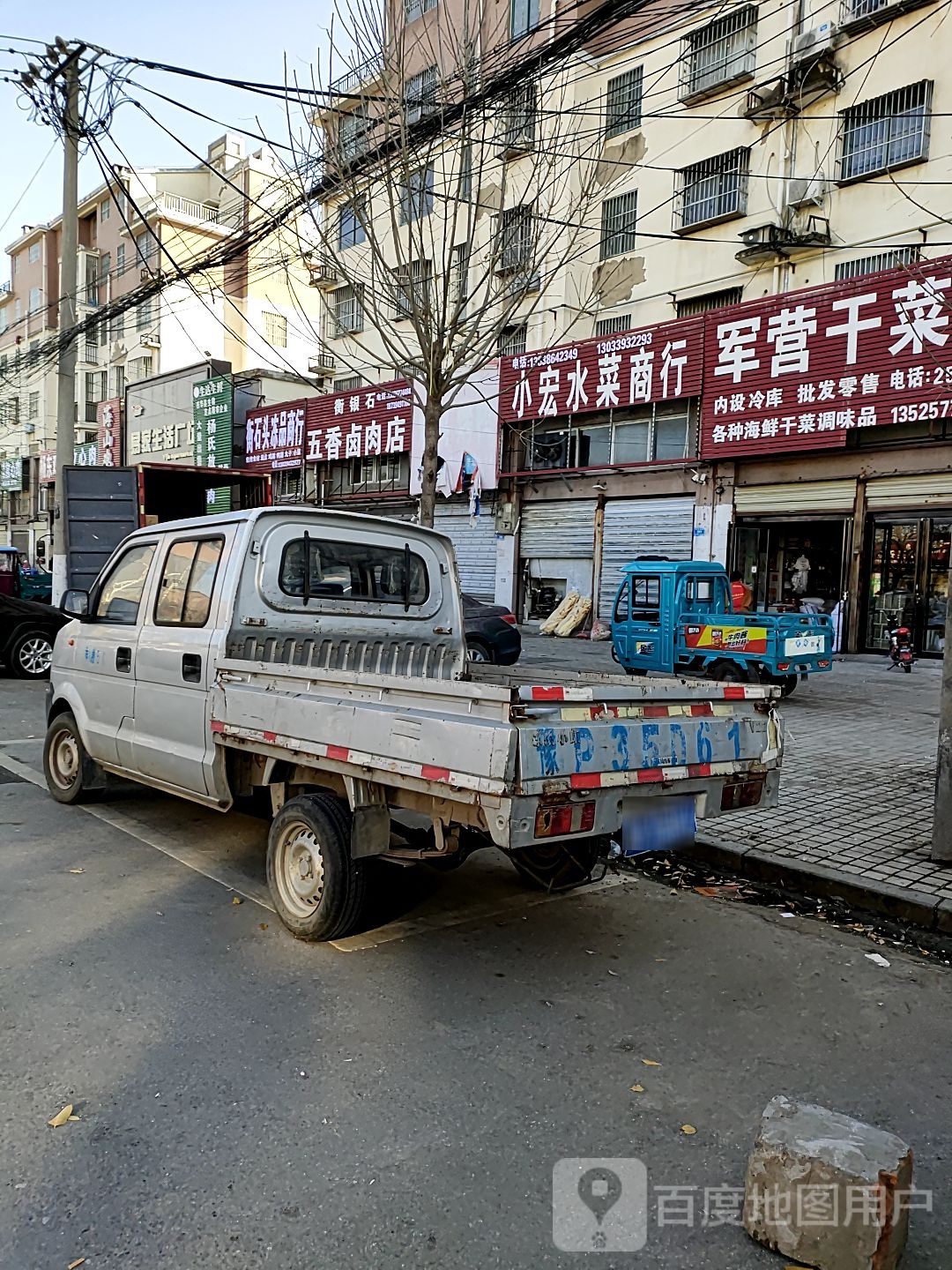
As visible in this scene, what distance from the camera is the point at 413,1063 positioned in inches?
128

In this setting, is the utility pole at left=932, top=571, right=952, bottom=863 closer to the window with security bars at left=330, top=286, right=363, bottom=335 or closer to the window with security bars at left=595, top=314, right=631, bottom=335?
the window with security bars at left=595, top=314, right=631, bottom=335

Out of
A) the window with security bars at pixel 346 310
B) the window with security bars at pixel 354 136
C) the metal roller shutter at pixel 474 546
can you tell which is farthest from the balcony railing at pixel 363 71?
the window with security bars at pixel 346 310

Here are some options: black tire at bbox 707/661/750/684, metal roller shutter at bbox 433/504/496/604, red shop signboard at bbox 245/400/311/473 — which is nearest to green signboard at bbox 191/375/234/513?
red shop signboard at bbox 245/400/311/473

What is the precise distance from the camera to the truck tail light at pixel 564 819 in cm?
343

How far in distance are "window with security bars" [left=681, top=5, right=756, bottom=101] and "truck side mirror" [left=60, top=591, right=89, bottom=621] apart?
19096 millimetres

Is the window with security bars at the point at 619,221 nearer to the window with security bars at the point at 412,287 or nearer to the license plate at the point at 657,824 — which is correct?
the window with security bars at the point at 412,287

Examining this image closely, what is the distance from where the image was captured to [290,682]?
4.31 m

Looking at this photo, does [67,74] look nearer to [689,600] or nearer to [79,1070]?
[689,600]

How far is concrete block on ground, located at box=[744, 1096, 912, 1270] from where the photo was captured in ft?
7.22

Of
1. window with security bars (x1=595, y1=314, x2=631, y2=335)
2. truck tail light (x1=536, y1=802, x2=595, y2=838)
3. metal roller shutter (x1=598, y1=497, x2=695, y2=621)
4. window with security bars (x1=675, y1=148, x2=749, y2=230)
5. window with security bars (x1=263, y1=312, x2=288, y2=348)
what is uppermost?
window with security bars (x1=263, y1=312, x2=288, y2=348)

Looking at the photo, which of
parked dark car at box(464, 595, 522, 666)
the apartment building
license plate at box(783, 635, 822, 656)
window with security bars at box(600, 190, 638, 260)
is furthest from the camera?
the apartment building

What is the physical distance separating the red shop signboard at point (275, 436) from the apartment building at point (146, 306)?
A: 675cm

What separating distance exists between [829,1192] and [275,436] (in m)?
29.7

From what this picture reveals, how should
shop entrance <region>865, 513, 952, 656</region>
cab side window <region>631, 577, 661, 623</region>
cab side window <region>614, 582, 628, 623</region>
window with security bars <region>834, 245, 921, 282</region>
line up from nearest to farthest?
cab side window <region>631, 577, 661, 623</region>, cab side window <region>614, 582, 628, 623</region>, shop entrance <region>865, 513, 952, 656</region>, window with security bars <region>834, 245, 921, 282</region>
